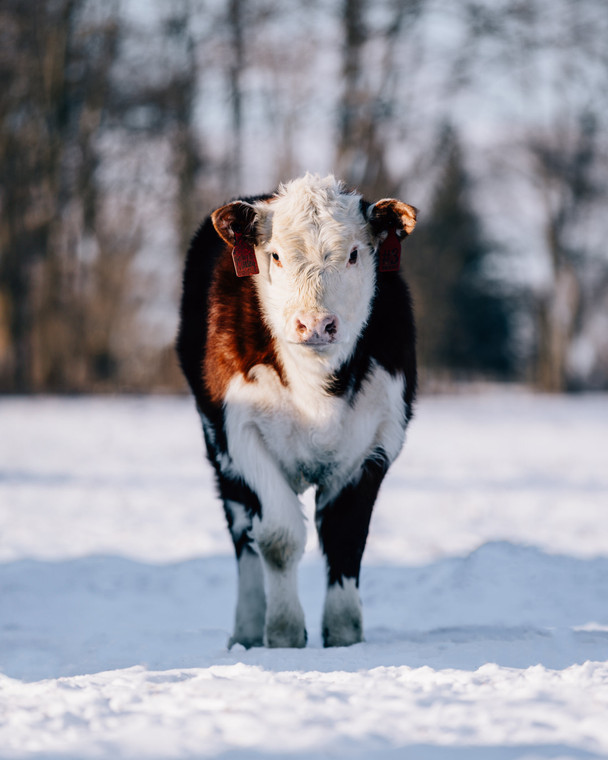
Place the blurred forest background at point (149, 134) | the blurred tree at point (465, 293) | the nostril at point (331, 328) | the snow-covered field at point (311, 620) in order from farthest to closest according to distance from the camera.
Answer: the blurred tree at point (465, 293), the blurred forest background at point (149, 134), the nostril at point (331, 328), the snow-covered field at point (311, 620)

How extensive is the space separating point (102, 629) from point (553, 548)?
124 inches

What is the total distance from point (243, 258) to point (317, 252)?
1.33ft

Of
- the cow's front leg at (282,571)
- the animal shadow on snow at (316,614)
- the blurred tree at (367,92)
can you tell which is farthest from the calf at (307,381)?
the blurred tree at (367,92)

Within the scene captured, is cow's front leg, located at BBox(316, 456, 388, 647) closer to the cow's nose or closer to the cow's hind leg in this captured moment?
the cow's hind leg

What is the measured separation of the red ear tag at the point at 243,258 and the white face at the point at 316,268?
0.15ft

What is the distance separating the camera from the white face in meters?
3.97

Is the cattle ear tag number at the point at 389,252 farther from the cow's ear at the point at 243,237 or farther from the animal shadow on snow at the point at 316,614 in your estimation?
the animal shadow on snow at the point at 316,614

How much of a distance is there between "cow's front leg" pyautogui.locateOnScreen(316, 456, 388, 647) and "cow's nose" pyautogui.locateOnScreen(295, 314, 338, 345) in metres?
0.76

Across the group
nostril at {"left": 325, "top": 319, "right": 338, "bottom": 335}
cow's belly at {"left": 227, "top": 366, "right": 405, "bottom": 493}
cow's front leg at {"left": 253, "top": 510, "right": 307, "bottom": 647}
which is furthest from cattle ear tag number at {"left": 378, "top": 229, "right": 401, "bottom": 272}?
cow's front leg at {"left": 253, "top": 510, "right": 307, "bottom": 647}

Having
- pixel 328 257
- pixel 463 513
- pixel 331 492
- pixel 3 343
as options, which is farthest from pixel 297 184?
pixel 3 343

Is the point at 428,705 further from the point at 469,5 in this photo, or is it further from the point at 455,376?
the point at 455,376

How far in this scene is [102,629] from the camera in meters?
4.84

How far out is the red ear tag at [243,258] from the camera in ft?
14.3

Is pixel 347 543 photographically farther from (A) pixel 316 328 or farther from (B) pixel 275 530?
(A) pixel 316 328
